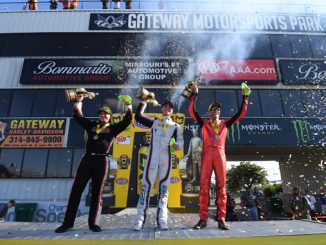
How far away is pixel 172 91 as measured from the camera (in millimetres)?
13602

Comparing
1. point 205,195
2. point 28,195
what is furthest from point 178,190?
point 28,195

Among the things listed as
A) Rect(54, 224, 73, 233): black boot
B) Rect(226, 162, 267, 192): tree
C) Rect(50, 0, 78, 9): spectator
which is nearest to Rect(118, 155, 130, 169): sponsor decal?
Rect(54, 224, 73, 233): black boot

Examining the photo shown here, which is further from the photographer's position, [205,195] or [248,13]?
[248,13]

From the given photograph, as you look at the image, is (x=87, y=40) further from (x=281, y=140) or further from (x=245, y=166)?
(x=245, y=166)

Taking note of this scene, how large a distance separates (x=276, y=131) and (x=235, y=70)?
408 centimetres

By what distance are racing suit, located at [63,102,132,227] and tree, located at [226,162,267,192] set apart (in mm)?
38667

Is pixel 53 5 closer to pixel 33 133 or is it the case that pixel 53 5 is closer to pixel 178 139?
pixel 33 133

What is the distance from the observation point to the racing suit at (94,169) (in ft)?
12.6

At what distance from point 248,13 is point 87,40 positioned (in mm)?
10290

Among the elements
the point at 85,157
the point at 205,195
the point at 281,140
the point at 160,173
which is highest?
the point at 281,140

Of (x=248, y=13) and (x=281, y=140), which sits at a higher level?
(x=248, y=13)

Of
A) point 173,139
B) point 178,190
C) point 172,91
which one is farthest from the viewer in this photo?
point 172,91

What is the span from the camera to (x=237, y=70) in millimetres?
14047

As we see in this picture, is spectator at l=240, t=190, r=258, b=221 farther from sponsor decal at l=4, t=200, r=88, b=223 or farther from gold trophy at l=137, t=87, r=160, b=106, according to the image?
sponsor decal at l=4, t=200, r=88, b=223
